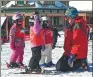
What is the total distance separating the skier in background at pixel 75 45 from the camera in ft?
25.7

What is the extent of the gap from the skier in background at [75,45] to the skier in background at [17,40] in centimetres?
108

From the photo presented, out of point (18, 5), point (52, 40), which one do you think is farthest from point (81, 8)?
point (52, 40)

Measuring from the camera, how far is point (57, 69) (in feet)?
27.0

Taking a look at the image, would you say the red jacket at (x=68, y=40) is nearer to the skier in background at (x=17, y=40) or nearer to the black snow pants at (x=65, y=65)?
the black snow pants at (x=65, y=65)

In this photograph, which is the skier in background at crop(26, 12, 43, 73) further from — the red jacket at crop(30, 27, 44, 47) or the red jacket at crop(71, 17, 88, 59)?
the red jacket at crop(71, 17, 88, 59)

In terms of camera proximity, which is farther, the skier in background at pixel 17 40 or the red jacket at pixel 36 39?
the skier in background at pixel 17 40

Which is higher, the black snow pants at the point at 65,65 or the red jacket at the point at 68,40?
the red jacket at the point at 68,40

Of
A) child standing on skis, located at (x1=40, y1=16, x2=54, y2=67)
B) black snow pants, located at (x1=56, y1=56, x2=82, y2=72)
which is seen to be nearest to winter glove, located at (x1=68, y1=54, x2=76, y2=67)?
black snow pants, located at (x1=56, y1=56, x2=82, y2=72)

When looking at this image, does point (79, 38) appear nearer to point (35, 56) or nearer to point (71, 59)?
point (71, 59)

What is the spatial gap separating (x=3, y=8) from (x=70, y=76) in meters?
20.8

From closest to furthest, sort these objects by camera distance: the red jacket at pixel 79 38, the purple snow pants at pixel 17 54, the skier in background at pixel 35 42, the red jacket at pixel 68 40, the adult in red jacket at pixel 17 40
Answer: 1. the red jacket at pixel 79 38
2. the skier in background at pixel 35 42
3. the red jacket at pixel 68 40
4. the adult in red jacket at pixel 17 40
5. the purple snow pants at pixel 17 54

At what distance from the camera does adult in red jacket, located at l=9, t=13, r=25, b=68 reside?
8.55 m

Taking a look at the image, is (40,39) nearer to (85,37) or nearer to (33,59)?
(33,59)

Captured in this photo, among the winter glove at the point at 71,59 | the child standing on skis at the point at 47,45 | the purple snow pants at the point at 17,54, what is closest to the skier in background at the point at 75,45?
the winter glove at the point at 71,59
